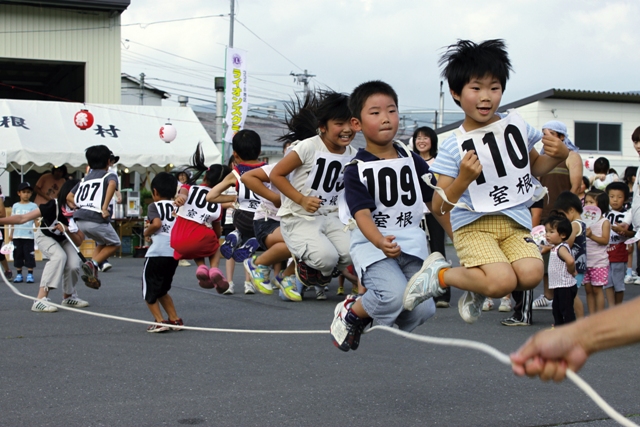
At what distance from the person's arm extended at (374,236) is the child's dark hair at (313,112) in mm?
1563

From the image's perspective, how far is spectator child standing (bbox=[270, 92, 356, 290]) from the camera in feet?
19.7

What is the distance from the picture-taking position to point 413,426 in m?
4.23

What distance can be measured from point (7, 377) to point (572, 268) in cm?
488

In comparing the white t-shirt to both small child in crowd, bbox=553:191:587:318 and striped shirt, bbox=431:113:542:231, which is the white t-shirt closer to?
striped shirt, bbox=431:113:542:231

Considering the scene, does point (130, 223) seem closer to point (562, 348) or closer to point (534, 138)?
point (534, 138)

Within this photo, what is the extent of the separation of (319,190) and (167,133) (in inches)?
541

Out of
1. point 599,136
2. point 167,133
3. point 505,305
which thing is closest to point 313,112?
point 505,305

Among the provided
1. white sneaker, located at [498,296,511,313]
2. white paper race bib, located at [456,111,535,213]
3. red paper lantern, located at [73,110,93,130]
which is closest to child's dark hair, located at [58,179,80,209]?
white sneaker, located at [498,296,511,313]

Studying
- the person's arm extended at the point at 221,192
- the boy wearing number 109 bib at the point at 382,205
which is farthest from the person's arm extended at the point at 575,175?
the boy wearing number 109 bib at the point at 382,205

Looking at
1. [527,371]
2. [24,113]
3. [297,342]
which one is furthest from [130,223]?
[527,371]

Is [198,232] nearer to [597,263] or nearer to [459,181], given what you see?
[597,263]

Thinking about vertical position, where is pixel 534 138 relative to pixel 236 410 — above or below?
above

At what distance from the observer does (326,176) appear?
247 inches

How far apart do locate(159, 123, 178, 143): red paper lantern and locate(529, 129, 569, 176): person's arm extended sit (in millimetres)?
15856
